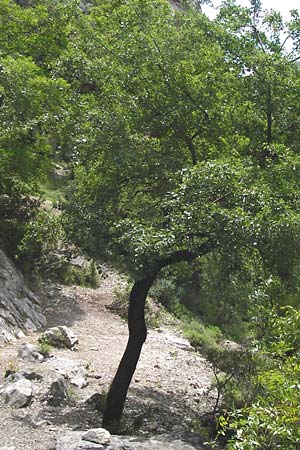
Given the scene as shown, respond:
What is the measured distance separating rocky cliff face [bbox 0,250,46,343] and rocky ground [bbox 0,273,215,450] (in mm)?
301

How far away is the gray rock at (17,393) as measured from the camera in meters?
7.91

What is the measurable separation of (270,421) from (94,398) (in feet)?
19.4

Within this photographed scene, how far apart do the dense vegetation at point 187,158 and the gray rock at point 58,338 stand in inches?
125

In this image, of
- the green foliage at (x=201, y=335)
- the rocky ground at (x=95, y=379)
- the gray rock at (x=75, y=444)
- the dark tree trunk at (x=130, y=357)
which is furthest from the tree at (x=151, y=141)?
the green foliage at (x=201, y=335)

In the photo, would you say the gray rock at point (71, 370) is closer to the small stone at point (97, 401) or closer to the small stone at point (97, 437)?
the small stone at point (97, 401)

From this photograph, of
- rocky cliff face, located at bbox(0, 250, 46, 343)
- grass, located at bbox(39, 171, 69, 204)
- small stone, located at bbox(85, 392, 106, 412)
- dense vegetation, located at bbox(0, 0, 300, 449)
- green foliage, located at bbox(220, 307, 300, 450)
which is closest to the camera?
green foliage, located at bbox(220, 307, 300, 450)

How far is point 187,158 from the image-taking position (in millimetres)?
8633

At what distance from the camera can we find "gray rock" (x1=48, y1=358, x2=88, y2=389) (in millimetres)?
9523

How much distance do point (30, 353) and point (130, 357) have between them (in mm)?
2704

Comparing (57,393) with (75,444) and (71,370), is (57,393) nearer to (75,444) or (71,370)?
(71,370)

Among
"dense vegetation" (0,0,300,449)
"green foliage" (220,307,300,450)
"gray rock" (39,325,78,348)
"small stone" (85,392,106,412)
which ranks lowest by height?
"small stone" (85,392,106,412)

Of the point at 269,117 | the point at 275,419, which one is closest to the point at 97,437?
the point at 275,419

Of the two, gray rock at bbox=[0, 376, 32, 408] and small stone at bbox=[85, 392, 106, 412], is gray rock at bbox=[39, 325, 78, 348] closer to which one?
small stone at bbox=[85, 392, 106, 412]

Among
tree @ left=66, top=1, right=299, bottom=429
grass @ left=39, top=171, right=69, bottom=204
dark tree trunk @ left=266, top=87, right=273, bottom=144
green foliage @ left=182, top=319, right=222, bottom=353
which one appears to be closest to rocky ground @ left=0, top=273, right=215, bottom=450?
green foliage @ left=182, top=319, right=222, bottom=353
